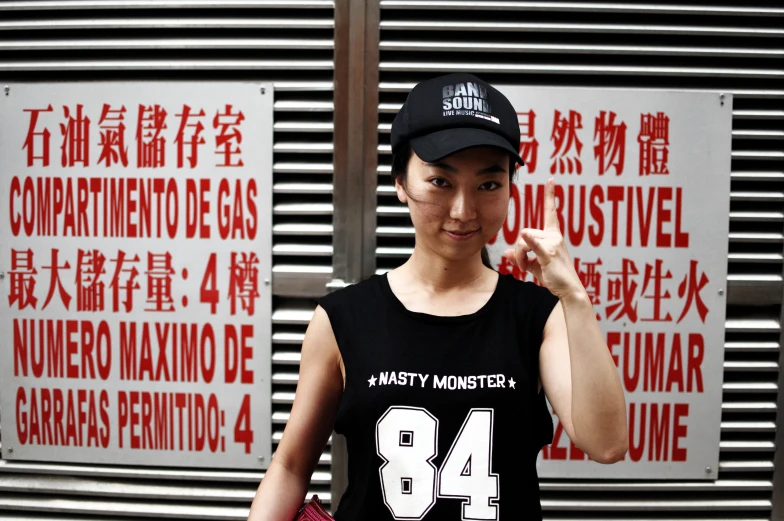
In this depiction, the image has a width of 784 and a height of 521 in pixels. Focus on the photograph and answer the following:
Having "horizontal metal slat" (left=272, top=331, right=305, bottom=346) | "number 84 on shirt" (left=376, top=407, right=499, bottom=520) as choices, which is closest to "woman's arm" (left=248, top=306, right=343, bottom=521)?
"number 84 on shirt" (left=376, top=407, right=499, bottom=520)

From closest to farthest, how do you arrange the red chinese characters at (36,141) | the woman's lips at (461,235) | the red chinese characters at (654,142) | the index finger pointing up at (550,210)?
the index finger pointing up at (550,210)
the woman's lips at (461,235)
the red chinese characters at (654,142)
the red chinese characters at (36,141)

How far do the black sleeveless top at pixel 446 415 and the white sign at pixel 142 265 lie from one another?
1.44m

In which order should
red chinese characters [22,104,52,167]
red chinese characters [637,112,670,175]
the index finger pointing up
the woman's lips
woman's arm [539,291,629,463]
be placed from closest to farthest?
woman's arm [539,291,629,463]
the index finger pointing up
the woman's lips
red chinese characters [637,112,670,175]
red chinese characters [22,104,52,167]

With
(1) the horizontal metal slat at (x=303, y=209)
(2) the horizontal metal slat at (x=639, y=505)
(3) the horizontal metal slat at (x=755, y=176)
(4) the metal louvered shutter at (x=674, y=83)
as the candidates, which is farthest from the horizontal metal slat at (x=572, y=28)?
(2) the horizontal metal slat at (x=639, y=505)

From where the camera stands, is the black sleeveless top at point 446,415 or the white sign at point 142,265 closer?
the black sleeveless top at point 446,415

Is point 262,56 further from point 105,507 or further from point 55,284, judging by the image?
point 105,507

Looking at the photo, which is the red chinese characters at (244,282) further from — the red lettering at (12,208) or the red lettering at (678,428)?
the red lettering at (678,428)

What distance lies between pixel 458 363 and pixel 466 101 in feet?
2.32

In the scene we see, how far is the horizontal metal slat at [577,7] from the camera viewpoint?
2.85m

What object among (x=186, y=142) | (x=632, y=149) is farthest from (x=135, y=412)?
(x=632, y=149)

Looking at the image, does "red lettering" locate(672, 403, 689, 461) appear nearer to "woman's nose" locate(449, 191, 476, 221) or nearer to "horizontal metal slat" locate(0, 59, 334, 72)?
"woman's nose" locate(449, 191, 476, 221)

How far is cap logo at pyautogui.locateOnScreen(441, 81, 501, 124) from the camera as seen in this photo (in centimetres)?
153

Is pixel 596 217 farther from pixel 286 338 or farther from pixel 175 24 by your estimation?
pixel 175 24

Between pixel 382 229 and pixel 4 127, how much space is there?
2026 mm
